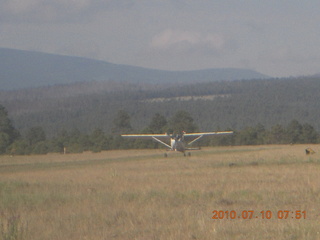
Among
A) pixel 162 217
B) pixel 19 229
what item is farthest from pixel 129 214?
pixel 19 229

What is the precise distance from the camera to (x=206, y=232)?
336 inches

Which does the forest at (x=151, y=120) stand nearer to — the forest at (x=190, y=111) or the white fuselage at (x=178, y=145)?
the forest at (x=190, y=111)

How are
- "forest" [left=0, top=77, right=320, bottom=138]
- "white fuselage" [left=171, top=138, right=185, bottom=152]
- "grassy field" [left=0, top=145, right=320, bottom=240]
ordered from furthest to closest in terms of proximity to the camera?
1. "forest" [left=0, top=77, right=320, bottom=138]
2. "white fuselage" [left=171, top=138, right=185, bottom=152]
3. "grassy field" [left=0, top=145, right=320, bottom=240]
